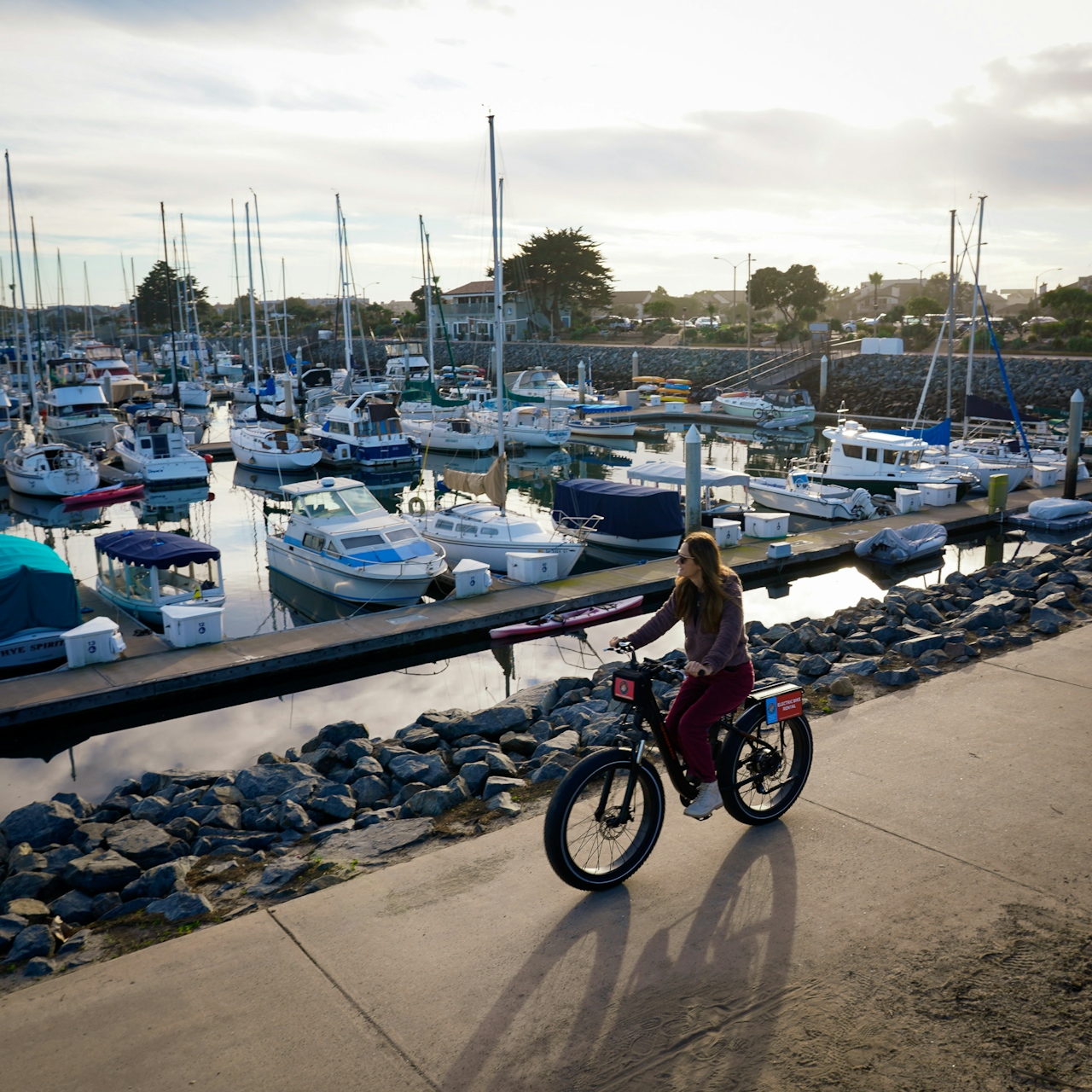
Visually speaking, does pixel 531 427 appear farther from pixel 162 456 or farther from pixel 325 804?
pixel 325 804

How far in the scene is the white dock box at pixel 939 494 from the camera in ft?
95.8

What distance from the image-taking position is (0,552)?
56.9ft

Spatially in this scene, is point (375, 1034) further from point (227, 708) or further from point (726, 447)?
point (726, 447)

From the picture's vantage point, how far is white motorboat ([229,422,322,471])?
136 ft

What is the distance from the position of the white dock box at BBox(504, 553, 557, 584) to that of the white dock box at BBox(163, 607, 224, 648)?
6.48 metres

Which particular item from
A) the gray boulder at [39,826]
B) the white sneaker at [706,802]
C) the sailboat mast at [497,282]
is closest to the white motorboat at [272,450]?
the sailboat mast at [497,282]

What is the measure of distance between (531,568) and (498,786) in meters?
12.5

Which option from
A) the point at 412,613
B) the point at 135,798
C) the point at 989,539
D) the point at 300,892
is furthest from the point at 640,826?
the point at 989,539

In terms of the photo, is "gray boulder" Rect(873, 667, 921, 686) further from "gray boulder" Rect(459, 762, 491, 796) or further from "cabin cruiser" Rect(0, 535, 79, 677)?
"cabin cruiser" Rect(0, 535, 79, 677)

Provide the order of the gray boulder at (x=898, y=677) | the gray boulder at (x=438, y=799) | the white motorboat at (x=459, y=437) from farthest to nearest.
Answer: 1. the white motorboat at (x=459, y=437)
2. the gray boulder at (x=898, y=677)
3. the gray boulder at (x=438, y=799)

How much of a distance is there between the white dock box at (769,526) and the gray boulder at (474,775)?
17.0 metres

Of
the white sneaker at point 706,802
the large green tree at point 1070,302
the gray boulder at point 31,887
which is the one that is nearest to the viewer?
the white sneaker at point 706,802

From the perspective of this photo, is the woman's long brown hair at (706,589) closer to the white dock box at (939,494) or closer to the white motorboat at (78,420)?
the white dock box at (939,494)

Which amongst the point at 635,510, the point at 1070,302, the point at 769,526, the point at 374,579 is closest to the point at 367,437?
the point at 635,510
